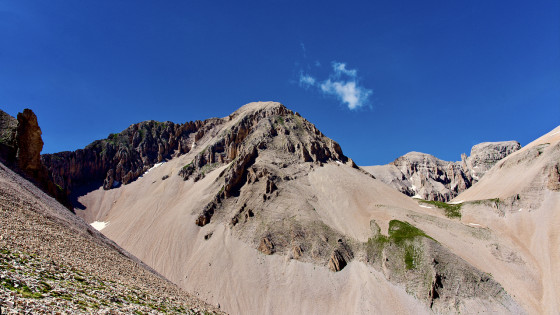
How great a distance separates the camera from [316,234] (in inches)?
3287

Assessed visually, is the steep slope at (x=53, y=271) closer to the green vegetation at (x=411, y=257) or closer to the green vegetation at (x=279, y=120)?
the green vegetation at (x=411, y=257)

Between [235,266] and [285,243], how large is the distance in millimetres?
14668

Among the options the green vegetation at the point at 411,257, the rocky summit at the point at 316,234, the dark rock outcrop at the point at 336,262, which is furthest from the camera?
the dark rock outcrop at the point at 336,262

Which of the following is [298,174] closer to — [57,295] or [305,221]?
[305,221]

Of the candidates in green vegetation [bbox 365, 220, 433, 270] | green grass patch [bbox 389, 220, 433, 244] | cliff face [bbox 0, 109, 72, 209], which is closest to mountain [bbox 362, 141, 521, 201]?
green grass patch [bbox 389, 220, 433, 244]

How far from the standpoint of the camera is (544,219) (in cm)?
7531

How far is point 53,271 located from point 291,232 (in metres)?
72.7

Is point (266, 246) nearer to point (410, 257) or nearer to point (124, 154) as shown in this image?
point (410, 257)

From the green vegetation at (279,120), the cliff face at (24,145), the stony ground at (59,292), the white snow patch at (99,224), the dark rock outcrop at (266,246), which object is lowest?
the white snow patch at (99,224)

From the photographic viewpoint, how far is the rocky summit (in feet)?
208

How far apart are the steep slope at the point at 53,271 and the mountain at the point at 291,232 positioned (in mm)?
55294

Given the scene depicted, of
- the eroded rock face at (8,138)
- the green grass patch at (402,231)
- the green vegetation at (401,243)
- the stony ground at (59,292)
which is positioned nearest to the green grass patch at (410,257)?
the green vegetation at (401,243)

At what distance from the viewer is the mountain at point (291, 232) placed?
222 ft

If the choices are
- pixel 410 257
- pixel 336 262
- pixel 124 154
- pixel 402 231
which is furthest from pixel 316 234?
pixel 124 154
